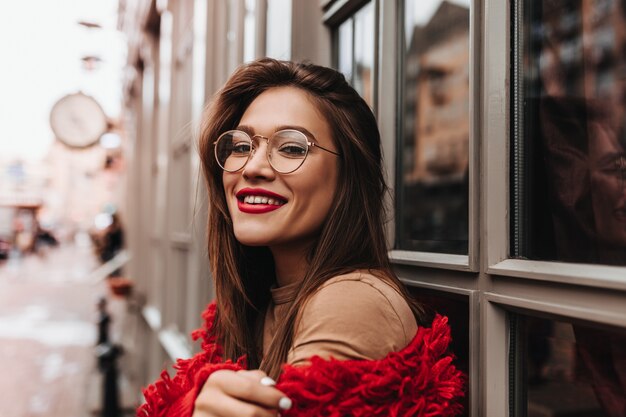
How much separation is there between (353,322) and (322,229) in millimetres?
393

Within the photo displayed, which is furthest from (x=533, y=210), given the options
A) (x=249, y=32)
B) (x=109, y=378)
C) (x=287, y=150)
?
(x=109, y=378)

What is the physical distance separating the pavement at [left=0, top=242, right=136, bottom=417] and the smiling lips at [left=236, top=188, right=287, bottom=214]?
512cm

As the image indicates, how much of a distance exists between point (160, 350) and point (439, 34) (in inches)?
Result: 135

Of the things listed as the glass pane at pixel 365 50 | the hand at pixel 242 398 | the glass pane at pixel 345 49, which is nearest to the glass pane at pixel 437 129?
the glass pane at pixel 365 50

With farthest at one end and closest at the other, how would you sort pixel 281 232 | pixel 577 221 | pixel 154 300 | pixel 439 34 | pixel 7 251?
pixel 7 251, pixel 154 300, pixel 439 34, pixel 281 232, pixel 577 221

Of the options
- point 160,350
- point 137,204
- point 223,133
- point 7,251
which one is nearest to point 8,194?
point 7,251

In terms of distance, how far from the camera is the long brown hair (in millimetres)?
1265

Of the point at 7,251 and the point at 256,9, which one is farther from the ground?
the point at 256,9

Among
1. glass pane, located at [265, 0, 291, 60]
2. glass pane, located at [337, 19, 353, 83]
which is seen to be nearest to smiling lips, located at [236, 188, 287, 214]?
glass pane, located at [337, 19, 353, 83]

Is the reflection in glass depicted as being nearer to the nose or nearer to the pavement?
the nose

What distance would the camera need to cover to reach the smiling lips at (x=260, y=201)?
1328mm

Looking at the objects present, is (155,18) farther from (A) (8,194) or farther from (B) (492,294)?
(A) (8,194)

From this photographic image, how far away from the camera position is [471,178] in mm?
1209

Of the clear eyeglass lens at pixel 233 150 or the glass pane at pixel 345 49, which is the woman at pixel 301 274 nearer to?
the clear eyeglass lens at pixel 233 150
